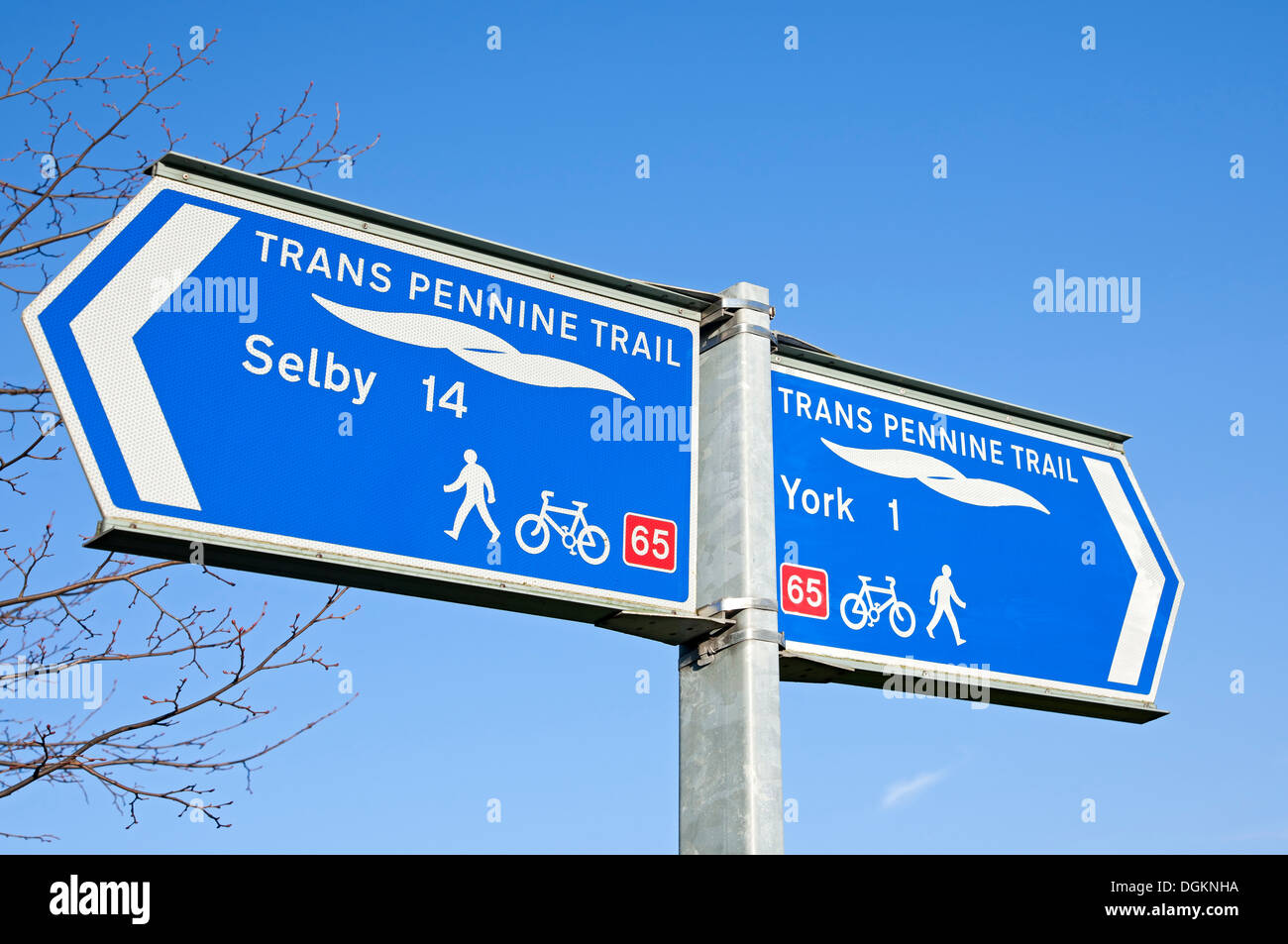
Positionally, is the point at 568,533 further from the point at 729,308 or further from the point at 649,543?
the point at 729,308

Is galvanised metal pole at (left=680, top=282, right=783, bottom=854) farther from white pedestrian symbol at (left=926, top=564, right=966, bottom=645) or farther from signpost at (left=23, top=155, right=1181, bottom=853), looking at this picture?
white pedestrian symbol at (left=926, top=564, right=966, bottom=645)

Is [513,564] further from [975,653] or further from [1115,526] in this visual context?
[1115,526]

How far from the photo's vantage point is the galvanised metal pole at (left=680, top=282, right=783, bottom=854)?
4.15 metres

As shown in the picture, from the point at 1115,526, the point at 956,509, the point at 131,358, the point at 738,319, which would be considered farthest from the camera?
the point at 1115,526

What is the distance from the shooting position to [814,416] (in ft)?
16.9

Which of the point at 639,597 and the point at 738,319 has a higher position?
the point at 738,319

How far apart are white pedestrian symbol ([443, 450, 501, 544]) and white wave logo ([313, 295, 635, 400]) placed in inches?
14.6

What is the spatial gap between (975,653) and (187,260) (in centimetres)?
320

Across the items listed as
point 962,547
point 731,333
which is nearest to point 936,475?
point 962,547

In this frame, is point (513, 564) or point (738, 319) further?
point (738, 319)

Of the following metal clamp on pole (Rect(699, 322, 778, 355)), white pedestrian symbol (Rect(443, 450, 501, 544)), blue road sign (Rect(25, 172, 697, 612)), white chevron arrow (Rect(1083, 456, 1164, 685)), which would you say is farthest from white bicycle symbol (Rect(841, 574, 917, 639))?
white pedestrian symbol (Rect(443, 450, 501, 544))

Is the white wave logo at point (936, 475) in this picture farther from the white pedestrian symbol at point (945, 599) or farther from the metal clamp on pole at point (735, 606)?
the metal clamp on pole at point (735, 606)
